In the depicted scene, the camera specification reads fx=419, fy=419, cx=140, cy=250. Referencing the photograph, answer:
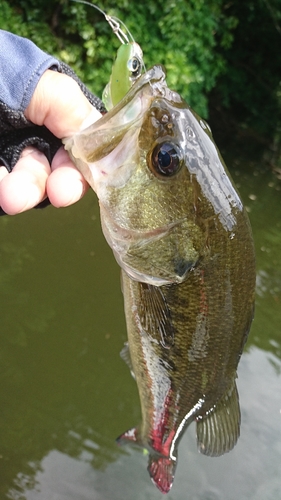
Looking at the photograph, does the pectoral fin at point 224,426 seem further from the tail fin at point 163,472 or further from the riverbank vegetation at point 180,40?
the riverbank vegetation at point 180,40

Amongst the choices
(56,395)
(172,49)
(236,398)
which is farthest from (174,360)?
(172,49)

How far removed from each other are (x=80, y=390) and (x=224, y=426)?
190cm

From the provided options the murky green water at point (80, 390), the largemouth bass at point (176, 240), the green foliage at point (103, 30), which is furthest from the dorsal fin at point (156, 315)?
the green foliage at point (103, 30)

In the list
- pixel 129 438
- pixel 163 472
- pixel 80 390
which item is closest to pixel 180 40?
pixel 80 390

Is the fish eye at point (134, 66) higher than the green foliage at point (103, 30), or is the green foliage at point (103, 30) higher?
the fish eye at point (134, 66)

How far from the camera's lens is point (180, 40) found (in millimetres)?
6207

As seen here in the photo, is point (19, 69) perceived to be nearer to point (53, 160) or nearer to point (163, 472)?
point (53, 160)

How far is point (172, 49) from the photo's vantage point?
612cm

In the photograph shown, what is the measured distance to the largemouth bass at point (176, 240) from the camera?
1.21 metres

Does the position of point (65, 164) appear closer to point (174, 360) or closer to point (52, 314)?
point (174, 360)

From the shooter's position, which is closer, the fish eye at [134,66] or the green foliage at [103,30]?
the fish eye at [134,66]

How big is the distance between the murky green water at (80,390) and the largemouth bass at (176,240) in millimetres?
1562

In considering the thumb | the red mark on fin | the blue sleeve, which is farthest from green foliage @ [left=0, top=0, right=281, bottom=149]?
the red mark on fin

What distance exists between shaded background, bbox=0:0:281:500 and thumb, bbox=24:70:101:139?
2.43 metres
